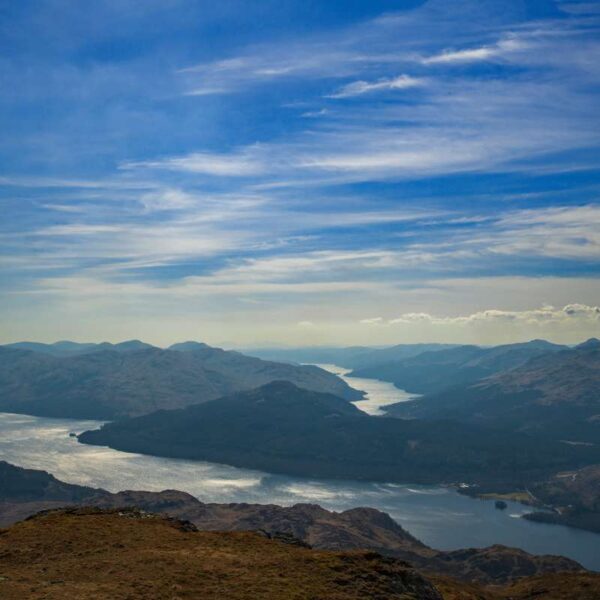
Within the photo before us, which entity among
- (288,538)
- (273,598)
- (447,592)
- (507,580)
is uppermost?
(273,598)

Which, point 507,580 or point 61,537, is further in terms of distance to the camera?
point 507,580

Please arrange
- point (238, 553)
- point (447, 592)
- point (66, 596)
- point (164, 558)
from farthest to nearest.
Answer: point (447, 592)
point (238, 553)
point (164, 558)
point (66, 596)

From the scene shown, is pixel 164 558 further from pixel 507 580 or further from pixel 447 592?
pixel 507 580

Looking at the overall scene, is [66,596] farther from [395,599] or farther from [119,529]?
[395,599]

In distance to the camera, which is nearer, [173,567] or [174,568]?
[174,568]

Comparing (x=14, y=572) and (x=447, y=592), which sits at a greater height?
(x=14, y=572)

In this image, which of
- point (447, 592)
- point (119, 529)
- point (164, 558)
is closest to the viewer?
point (164, 558)

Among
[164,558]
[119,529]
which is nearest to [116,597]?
[164,558]
